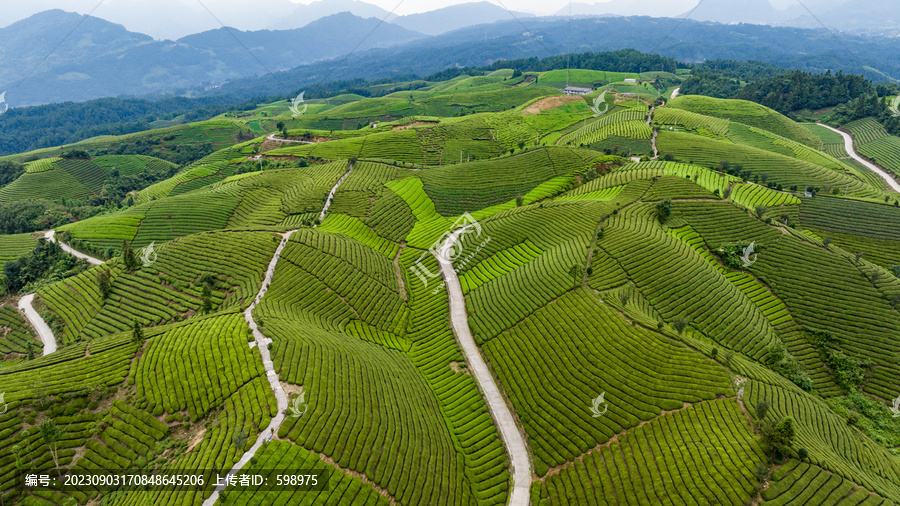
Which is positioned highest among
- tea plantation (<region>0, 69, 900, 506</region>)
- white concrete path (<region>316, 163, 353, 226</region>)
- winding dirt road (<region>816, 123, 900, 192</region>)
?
white concrete path (<region>316, 163, 353, 226</region>)

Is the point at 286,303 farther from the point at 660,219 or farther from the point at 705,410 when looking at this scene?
the point at 660,219

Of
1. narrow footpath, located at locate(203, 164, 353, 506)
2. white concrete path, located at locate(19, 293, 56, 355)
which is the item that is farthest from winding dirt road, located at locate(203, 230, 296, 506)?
white concrete path, located at locate(19, 293, 56, 355)

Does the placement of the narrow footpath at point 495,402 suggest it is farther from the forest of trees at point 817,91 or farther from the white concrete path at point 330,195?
the forest of trees at point 817,91

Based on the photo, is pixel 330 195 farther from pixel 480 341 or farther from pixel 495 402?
pixel 495 402

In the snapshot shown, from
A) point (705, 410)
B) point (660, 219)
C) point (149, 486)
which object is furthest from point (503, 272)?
point (149, 486)

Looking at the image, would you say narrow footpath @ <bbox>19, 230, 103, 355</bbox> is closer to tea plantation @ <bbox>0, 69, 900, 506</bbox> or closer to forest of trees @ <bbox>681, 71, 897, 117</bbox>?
tea plantation @ <bbox>0, 69, 900, 506</bbox>

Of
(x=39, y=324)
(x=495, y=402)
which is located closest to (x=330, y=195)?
(x=39, y=324)
